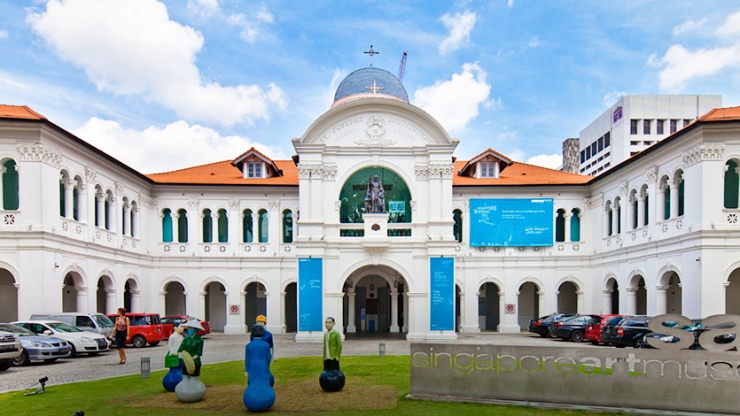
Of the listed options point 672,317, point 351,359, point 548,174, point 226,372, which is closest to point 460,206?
point 548,174

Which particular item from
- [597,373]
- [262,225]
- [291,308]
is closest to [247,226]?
[262,225]

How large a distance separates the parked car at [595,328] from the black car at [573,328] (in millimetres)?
356

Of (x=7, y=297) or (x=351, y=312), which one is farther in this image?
(x=351, y=312)

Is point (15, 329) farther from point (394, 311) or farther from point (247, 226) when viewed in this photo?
point (394, 311)

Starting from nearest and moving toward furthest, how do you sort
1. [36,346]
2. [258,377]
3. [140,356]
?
[258,377]
[36,346]
[140,356]

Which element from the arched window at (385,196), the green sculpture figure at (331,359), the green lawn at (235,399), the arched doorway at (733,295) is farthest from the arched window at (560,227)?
the green sculpture figure at (331,359)

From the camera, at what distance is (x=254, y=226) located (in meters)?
34.4

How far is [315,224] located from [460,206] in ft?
34.4

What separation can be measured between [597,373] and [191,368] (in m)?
8.54

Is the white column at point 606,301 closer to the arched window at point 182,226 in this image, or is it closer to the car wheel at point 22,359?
the arched window at point 182,226

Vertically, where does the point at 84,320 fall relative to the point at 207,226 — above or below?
below

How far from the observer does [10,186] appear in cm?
2305

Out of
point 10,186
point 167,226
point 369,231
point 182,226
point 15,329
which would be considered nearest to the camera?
point 15,329

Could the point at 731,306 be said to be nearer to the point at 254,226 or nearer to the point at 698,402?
the point at 698,402
